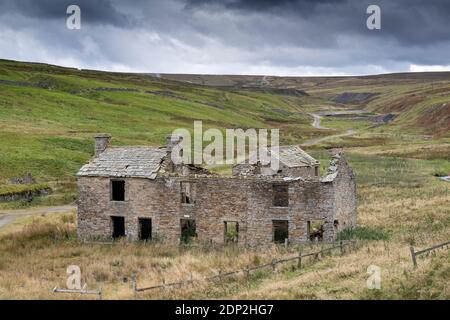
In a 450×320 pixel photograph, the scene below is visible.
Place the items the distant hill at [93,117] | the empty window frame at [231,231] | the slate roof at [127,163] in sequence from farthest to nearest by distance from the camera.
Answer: the distant hill at [93,117], the slate roof at [127,163], the empty window frame at [231,231]

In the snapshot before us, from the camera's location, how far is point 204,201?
3312 centimetres

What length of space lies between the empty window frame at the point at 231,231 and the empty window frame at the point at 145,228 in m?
4.62

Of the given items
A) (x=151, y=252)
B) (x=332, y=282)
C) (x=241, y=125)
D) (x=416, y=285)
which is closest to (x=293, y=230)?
(x=151, y=252)

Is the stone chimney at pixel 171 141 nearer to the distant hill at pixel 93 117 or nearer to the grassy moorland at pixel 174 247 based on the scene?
the grassy moorland at pixel 174 247

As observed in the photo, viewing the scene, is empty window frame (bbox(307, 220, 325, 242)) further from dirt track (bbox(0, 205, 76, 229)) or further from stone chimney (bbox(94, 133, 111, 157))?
dirt track (bbox(0, 205, 76, 229))

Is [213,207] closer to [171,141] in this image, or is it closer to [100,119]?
[171,141]

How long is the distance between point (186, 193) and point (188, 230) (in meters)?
2.52

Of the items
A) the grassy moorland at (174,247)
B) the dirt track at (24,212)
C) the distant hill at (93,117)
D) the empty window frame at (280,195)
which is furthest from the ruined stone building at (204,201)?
the distant hill at (93,117)

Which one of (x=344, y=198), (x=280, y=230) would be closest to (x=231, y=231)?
(x=280, y=230)

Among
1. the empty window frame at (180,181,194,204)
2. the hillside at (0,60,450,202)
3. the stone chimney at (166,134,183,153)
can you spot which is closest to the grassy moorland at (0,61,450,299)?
the hillside at (0,60,450,202)

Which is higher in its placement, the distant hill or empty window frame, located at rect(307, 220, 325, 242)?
the distant hill

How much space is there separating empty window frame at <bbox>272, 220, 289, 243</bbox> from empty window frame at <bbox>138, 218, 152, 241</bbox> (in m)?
7.29

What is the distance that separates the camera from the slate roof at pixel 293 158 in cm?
3772

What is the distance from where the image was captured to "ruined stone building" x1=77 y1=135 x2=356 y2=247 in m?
31.6
